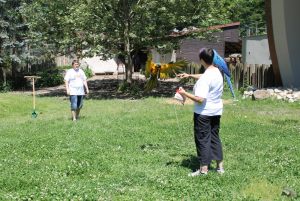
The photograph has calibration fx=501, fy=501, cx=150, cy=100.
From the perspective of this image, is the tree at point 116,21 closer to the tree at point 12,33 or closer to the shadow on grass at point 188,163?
the tree at point 12,33

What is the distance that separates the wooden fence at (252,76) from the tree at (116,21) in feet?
9.90

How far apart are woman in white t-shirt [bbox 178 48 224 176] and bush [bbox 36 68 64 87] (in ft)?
84.6

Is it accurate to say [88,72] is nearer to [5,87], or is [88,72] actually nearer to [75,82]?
[5,87]

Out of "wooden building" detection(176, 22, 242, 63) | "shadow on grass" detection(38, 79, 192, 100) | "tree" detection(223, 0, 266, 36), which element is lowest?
"shadow on grass" detection(38, 79, 192, 100)

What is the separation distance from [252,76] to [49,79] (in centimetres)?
Result: 1461

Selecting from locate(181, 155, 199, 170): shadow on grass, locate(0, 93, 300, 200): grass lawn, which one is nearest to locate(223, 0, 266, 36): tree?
locate(0, 93, 300, 200): grass lawn

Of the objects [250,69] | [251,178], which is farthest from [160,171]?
[250,69]

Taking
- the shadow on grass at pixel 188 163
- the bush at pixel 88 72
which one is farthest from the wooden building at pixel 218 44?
the shadow on grass at pixel 188 163

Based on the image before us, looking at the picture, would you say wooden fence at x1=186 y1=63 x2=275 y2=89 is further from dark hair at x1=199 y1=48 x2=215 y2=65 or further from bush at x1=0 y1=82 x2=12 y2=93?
dark hair at x1=199 y1=48 x2=215 y2=65

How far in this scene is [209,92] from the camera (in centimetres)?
752

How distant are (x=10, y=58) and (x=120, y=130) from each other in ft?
60.1

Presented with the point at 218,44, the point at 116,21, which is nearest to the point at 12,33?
the point at 116,21

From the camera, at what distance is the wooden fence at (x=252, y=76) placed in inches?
877

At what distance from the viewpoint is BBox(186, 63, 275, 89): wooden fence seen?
877 inches
